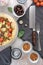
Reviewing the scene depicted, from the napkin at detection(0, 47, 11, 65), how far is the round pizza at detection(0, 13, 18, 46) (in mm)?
50

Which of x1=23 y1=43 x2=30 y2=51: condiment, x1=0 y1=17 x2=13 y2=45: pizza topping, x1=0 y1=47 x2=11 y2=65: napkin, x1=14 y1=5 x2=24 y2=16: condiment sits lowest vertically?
x1=0 y1=47 x2=11 y2=65: napkin

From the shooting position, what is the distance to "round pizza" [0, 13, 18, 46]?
1520mm

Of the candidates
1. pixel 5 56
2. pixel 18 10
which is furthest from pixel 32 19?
pixel 5 56

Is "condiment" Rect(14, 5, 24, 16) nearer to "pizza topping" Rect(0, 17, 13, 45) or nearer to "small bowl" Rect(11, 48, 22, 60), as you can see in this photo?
"pizza topping" Rect(0, 17, 13, 45)

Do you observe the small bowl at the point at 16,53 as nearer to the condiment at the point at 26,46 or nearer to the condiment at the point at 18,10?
the condiment at the point at 26,46

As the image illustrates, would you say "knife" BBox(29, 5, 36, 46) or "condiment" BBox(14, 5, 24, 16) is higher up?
"condiment" BBox(14, 5, 24, 16)

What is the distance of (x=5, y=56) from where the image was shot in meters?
1.55

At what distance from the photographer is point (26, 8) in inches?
62.6

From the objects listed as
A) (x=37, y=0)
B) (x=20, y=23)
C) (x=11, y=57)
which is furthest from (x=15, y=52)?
(x=37, y=0)

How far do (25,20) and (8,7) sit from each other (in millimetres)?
101

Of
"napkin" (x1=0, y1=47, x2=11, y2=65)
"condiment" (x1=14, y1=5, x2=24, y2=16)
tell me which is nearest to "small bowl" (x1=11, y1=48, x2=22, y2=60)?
"napkin" (x1=0, y1=47, x2=11, y2=65)

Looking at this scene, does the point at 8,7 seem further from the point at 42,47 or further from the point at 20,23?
the point at 42,47

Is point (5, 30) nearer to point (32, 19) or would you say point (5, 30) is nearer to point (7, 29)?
point (7, 29)

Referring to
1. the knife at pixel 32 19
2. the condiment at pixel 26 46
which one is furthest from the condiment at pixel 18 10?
the condiment at pixel 26 46
